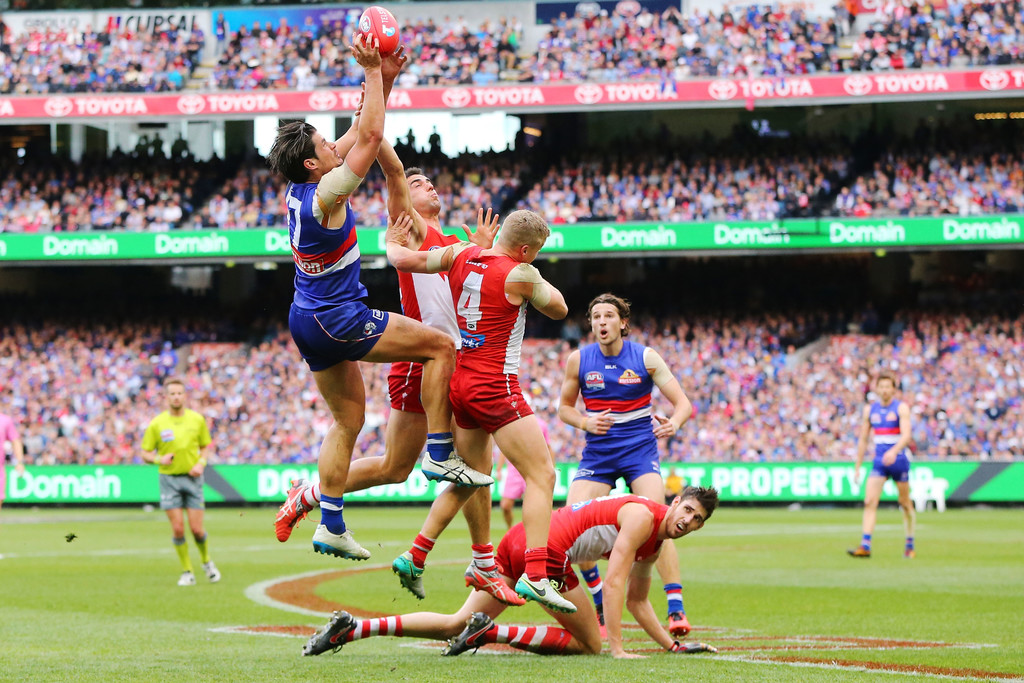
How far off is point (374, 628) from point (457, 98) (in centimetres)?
2817

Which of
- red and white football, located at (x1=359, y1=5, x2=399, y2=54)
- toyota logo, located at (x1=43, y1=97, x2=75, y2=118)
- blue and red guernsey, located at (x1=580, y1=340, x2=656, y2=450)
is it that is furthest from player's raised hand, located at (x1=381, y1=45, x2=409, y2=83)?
toyota logo, located at (x1=43, y1=97, x2=75, y2=118)

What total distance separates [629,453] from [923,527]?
49.0 feet

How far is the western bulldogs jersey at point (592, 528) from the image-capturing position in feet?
29.3

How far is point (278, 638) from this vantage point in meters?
9.93

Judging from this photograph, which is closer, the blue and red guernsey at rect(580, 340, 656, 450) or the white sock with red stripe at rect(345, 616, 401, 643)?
the white sock with red stripe at rect(345, 616, 401, 643)

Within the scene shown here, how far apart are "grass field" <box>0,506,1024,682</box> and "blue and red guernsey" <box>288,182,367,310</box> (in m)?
2.35

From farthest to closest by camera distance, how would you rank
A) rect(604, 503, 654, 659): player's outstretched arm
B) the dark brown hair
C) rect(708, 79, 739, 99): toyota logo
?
1. rect(708, 79, 739, 99): toyota logo
2. rect(604, 503, 654, 659): player's outstretched arm
3. the dark brown hair

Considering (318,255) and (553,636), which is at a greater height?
(318,255)

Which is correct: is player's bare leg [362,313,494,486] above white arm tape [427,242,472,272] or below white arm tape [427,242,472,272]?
below

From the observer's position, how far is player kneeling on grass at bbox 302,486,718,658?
8.52 m

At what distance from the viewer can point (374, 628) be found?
27.5ft

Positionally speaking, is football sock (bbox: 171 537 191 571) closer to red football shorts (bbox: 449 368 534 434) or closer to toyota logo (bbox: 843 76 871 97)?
red football shorts (bbox: 449 368 534 434)

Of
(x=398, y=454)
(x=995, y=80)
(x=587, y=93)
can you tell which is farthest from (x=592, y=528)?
(x=995, y=80)

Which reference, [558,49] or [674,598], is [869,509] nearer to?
[674,598]
